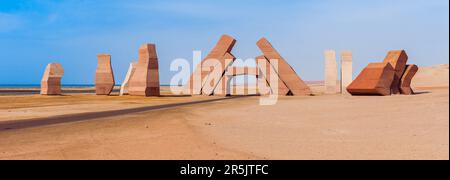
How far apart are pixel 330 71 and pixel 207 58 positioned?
12.8m

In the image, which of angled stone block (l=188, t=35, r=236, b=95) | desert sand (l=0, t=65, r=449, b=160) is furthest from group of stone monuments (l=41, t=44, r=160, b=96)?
desert sand (l=0, t=65, r=449, b=160)

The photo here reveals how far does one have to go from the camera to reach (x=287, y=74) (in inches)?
1189

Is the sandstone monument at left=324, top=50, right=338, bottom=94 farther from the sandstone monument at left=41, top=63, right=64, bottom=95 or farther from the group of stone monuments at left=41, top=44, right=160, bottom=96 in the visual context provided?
the sandstone monument at left=41, top=63, right=64, bottom=95

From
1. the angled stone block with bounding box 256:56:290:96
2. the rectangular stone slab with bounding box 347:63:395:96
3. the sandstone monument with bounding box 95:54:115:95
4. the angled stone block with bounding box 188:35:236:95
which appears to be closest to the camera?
the rectangular stone slab with bounding box 347:63:395:96

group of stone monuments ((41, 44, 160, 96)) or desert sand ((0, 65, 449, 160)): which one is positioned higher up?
group of stone monuments ((41, 44, 160, 96))

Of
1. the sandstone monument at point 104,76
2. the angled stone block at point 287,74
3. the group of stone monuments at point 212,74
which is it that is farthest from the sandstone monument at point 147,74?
the angled stone block at point 287,74

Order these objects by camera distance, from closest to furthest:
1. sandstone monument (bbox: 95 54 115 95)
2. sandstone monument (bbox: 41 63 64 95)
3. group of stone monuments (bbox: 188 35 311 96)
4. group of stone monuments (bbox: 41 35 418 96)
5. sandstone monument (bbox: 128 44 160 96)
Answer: sandstone monument (bbox: 128 44 160 96)
group of stone monuments (bbox: 41 35 418 96)
group of stone monuments (bbox: 188 35 311 96)
sandstone monument (bbox: 41 63 64 95)
sandstone monument (bbox: 95 54 115 95)

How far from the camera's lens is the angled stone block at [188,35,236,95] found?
3191cm

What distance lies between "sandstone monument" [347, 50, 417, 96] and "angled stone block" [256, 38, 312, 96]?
7.63 m

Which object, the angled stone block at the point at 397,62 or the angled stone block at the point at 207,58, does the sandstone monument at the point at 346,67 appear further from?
the angled stone block at the point at 397,62

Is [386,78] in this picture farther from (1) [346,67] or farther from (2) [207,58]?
(1) [346,67]

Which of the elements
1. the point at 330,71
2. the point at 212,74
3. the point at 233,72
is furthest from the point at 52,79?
the point at 330,71

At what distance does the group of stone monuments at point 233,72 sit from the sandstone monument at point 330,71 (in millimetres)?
7740
